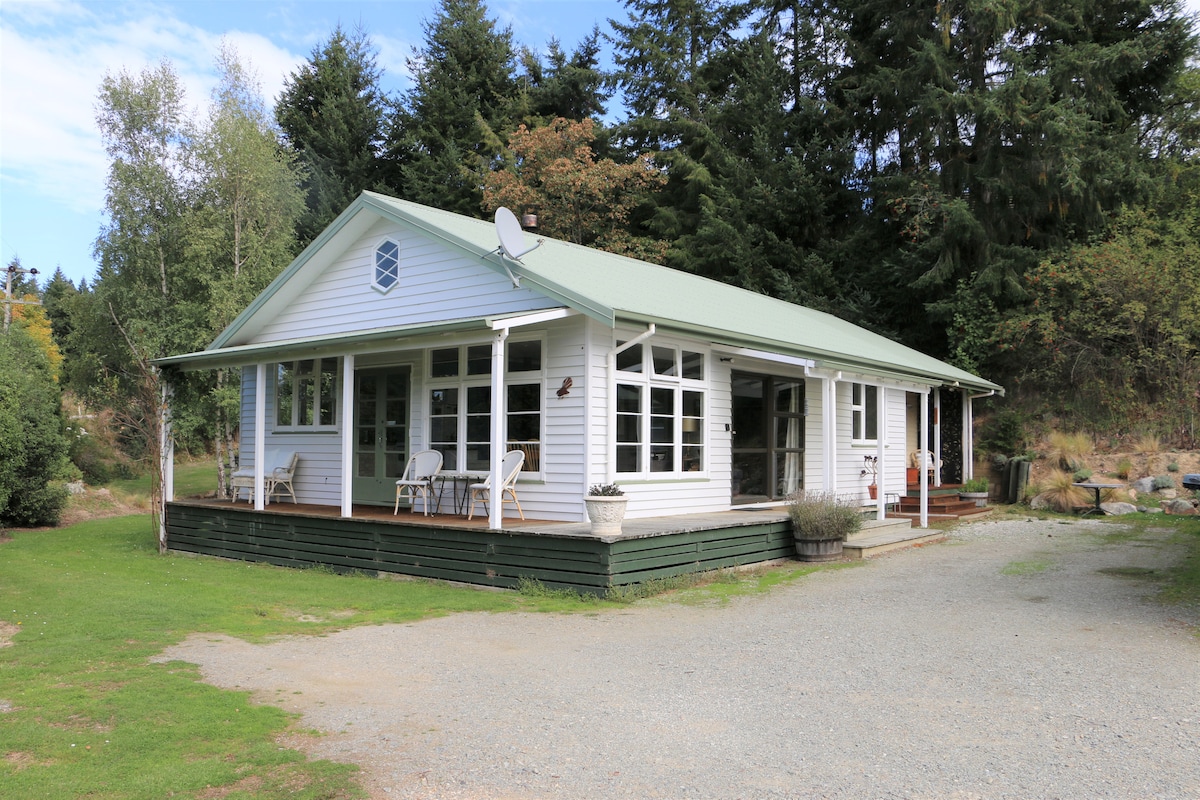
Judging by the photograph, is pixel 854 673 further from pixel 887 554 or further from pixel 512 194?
pixel 512 194

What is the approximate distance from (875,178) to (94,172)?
21662mm

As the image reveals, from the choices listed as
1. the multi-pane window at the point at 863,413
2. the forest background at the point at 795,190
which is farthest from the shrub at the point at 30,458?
the multi-pane window at the point at 863,413

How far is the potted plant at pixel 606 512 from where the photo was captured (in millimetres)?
8562

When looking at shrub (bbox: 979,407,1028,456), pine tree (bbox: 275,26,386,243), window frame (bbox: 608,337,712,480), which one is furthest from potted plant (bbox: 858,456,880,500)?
pine tree (bbox: 275,26,386,243)

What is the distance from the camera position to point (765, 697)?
17.1ft

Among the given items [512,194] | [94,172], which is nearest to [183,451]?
[94,172]

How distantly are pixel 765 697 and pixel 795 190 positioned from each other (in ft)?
74.8

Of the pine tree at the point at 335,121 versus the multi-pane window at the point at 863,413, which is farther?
the pine tree at the point at 335,121

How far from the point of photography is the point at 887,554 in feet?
39.3

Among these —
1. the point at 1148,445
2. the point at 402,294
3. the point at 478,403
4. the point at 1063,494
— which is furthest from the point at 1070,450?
the point at 402,294

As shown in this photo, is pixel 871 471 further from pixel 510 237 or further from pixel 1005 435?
pixel 510 237

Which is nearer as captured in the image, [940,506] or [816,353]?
[816,353]

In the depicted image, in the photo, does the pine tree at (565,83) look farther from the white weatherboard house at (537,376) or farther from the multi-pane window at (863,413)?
the multi-pane window at (863,413)

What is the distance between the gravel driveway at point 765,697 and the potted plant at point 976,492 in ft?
28.9
